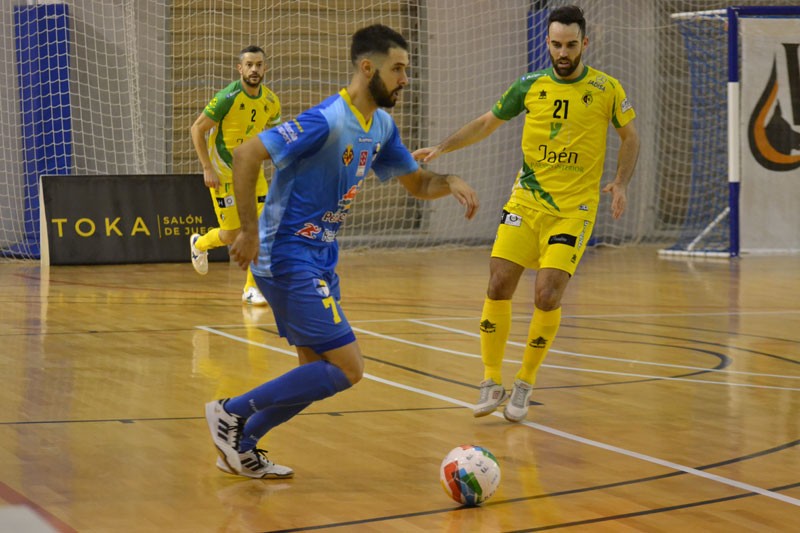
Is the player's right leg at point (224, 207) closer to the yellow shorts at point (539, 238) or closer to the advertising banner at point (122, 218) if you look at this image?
the advertising banner at point (122, 218)

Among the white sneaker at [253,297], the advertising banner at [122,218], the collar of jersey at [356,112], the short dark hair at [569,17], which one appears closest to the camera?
the collar of jersey at [356,112]

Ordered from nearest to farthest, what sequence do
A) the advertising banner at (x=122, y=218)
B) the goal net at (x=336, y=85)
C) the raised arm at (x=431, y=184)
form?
1. the raised arm at (x=431, y=184)
2. the advertising banner at (x=122, y=218)
3. the goal net at (x=336, y=85)

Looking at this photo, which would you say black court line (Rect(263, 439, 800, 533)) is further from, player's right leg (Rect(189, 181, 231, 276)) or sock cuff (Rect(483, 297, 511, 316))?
player's right leg (Rect(189, 181, 231, 276))

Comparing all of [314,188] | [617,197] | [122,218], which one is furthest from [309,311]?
[122,218]

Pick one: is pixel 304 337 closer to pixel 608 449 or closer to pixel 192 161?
pixel 608 449

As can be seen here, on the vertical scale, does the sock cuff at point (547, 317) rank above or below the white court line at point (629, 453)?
above

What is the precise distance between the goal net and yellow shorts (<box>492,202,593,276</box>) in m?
9.17

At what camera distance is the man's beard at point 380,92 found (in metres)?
4.38

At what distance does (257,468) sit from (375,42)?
5.34ft

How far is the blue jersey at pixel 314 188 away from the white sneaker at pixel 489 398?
1.57m

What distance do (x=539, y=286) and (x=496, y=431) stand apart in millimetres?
765

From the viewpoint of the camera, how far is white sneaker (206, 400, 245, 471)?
Result: 450 cm

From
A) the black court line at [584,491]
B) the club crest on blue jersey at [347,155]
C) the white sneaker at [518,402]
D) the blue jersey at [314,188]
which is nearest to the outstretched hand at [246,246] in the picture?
the blue jersey at [314,188]

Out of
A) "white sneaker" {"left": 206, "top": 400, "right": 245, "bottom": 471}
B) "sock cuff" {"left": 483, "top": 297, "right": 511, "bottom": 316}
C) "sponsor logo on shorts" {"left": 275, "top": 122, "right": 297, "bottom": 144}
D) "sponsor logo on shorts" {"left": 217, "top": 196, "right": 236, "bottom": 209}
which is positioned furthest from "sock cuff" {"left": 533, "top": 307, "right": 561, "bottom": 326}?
"sponsor logo on shorts" {"left": 217, "top": 196, "right": 236, "bottom": 209}
